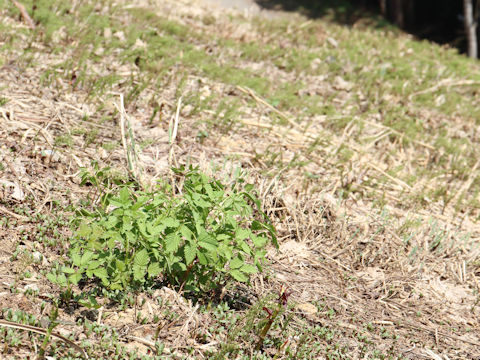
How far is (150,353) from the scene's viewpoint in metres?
2.75

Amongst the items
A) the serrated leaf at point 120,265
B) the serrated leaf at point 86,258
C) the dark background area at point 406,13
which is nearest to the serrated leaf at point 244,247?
the serrated leaf at point 120,265

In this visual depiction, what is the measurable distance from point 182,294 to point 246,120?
8.69 feet

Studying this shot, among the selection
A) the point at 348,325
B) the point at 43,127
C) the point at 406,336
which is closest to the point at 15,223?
the point at 43,127

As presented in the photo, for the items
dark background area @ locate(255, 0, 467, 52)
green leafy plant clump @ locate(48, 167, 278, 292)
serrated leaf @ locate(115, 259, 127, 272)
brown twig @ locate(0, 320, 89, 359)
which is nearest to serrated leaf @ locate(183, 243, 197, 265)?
green leafy plant clump @ locate(48, 167, 278, 292)

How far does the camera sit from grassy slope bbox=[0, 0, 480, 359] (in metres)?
3.39

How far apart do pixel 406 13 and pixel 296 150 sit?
1124 cm

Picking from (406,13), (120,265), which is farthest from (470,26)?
(120,265)

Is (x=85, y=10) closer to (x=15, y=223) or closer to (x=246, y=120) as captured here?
(x=246, y=120)

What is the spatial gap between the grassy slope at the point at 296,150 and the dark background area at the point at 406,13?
21.9 ft

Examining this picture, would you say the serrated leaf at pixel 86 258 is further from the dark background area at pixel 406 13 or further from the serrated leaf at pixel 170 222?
the dark background area at pixel 406 13

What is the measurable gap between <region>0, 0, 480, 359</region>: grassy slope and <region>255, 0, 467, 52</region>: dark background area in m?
6.68

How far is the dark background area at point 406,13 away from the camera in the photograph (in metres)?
14.1

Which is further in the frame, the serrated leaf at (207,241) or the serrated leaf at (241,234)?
the serrated leaf at (241,234)

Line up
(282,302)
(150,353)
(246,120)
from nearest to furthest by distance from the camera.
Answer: (150,353)
(282,302)
(246,120)
